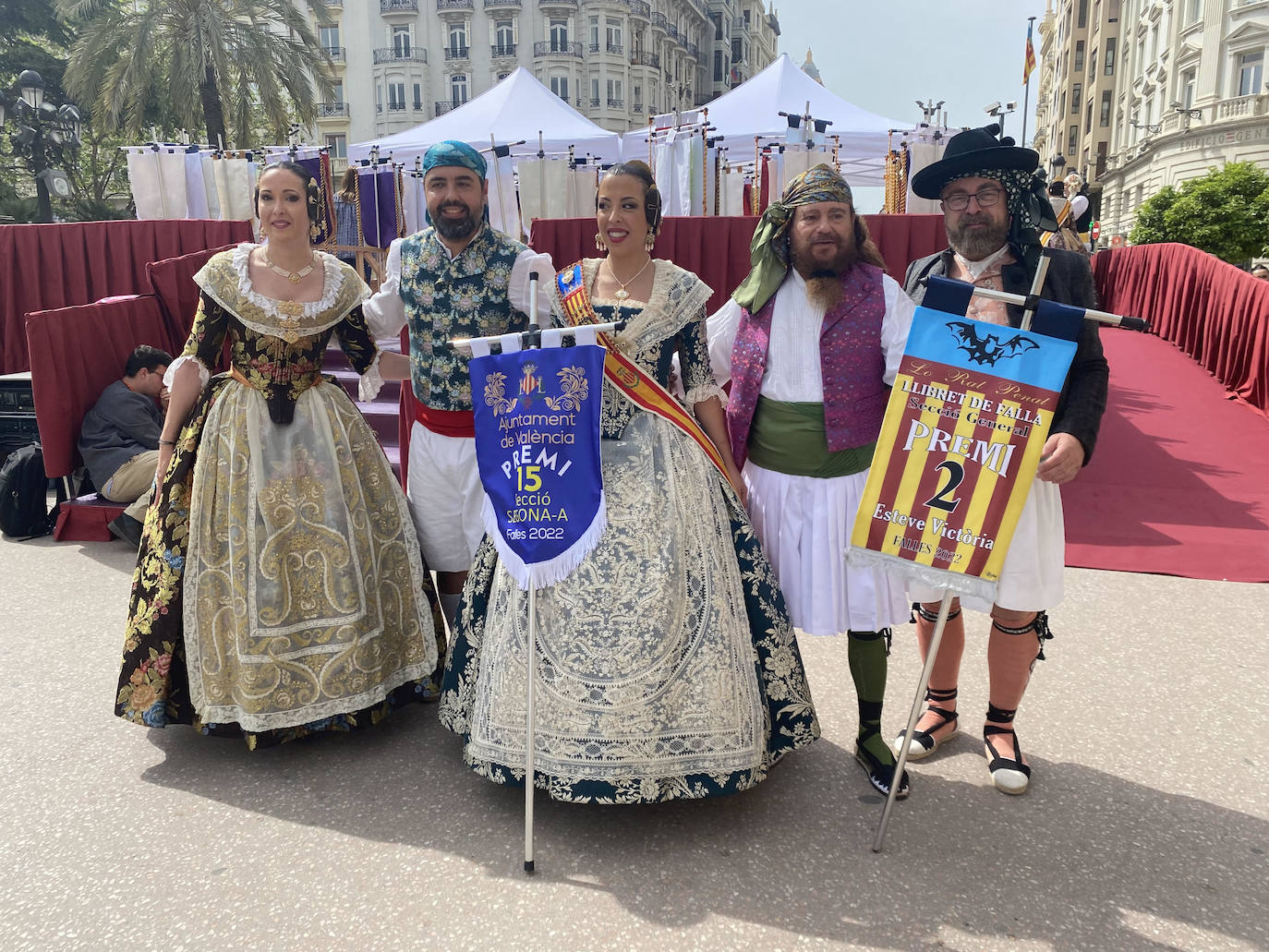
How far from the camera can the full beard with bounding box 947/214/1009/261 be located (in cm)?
254

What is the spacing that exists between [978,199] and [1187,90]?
4100cm

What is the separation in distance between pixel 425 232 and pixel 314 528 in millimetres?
1048

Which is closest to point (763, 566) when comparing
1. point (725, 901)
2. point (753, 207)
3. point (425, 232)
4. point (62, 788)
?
point (725, 901)

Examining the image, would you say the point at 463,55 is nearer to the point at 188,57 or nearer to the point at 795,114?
the point at 188,57

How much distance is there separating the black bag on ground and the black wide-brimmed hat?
5118mm

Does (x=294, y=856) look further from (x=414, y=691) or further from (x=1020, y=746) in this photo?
(x=1020, y=746)

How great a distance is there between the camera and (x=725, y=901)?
2.15 m

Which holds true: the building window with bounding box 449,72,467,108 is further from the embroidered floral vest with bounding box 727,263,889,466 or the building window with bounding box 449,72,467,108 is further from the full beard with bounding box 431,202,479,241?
the embroidered floral vest with bounding box 727,263,889,466

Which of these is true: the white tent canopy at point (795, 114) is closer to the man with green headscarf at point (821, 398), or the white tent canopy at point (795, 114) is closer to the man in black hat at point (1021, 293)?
the man in black hat at point (1021, 293)

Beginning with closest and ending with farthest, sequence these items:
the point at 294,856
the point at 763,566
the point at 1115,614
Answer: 1. the point at 294,856
2. the point at 763,566
3. the point at 1115,614

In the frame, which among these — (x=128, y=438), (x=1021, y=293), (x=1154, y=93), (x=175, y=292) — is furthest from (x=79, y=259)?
(x=1154, y=93)

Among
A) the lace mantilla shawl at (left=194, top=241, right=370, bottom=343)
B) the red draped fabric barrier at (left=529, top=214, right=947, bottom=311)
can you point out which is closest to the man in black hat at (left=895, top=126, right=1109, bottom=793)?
the lace mantilla shawl at (left=194, top=241, right=370, bottom=343)

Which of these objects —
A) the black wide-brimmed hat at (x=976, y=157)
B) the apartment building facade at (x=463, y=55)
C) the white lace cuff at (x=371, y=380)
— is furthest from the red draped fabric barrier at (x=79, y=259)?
the apartment building facade at (x=463, y=55)

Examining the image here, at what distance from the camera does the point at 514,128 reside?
41.8 feet
